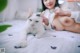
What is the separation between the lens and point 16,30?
1.44 metres

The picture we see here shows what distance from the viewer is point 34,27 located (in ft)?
4.69

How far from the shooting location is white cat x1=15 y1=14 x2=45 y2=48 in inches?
55.5

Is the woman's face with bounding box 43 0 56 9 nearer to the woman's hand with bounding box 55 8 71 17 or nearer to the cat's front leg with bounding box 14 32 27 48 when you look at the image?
the woman's hand with bounding box 55 8 71 17

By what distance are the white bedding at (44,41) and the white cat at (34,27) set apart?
0.04m

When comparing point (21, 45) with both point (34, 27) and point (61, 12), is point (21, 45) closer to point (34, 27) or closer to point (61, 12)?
point (34, 27)

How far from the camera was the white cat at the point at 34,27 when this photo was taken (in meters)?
1.41

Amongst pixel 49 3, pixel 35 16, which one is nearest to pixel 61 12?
pixel 49 3

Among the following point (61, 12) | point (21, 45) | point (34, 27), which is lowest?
point (21, 45)

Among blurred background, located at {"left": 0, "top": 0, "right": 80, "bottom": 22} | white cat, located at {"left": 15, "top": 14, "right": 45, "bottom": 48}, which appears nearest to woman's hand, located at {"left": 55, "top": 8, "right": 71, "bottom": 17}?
blurred background, located at {"left": 0, "top": 0, "right": 80, "bottom": 22}

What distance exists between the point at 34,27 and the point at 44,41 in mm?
160

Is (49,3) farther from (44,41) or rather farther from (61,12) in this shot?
(44,41)

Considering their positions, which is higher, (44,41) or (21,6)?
(21,6)

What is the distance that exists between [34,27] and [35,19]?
8 centimetres

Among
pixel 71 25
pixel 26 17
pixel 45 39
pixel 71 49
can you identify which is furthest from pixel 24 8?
pixel 71 49
